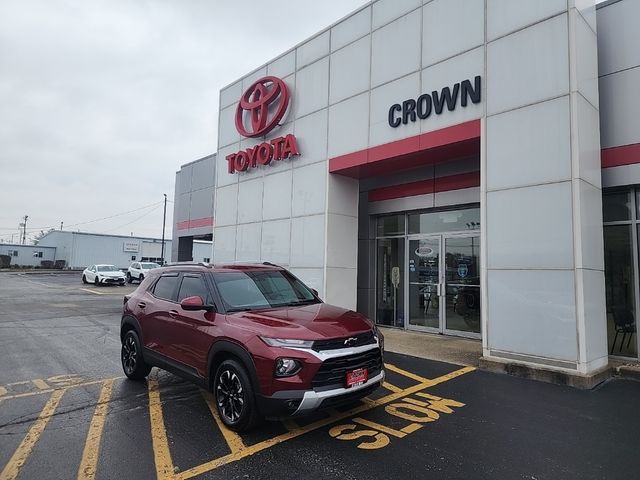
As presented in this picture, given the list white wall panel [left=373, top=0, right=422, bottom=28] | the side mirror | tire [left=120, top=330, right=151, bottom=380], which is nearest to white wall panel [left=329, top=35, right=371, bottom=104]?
white wall panel [left=373, top=0, right=422, bottom=28]

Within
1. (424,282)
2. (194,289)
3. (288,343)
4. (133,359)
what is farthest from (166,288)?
(424,282)

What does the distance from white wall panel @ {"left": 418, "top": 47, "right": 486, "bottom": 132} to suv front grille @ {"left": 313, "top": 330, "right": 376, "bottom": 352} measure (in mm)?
5290

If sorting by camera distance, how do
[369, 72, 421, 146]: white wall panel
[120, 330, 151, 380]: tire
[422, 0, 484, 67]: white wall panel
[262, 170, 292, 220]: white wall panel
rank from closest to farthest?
[120, 330, 151, 380]: tire < [422, 0, 484, 67]: white wall panel < [369, 72, 421, 146]: white wall panel < [262, 170, 292, 220]: white wall panel

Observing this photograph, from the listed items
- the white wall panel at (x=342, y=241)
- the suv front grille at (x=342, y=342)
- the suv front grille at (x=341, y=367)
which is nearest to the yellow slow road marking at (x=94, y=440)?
the suv front grille at (x=341, y=367)

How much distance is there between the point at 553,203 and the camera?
22.0ft

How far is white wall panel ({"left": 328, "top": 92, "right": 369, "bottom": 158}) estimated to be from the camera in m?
10.2

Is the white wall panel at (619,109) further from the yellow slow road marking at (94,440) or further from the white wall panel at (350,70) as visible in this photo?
the yellow slow road marking at (94,440)

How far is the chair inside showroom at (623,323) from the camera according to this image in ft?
25.0

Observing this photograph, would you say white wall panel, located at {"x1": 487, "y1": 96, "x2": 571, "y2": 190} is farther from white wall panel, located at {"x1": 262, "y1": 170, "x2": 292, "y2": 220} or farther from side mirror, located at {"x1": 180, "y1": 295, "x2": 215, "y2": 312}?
white wall panel, located at {"x1": 262, "y1": 170, "x2": 292, "y2": 220}

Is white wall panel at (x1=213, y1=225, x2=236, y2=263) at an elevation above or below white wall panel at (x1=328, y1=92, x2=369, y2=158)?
below

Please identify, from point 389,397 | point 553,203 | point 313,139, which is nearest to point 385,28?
point 313,139

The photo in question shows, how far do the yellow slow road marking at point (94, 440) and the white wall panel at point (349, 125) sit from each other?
24.0ft

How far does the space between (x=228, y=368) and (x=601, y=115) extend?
778 centimetres

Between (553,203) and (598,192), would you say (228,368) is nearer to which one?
(553,203)
